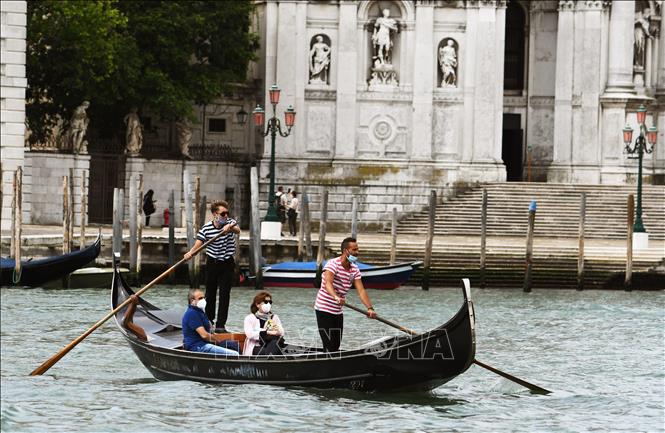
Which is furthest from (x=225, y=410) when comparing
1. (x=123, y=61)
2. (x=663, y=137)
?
(x=663, y=137)

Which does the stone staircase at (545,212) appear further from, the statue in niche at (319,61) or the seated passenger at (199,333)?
the seated passenger at (199,333)

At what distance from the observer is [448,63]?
48.9 meters

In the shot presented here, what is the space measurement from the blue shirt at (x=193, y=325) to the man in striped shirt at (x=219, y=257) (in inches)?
74.9

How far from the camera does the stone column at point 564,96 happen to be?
5103 cm

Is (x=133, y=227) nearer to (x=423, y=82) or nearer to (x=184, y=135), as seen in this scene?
(x=184, y=135)

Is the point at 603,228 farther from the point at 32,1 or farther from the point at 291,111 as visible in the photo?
the point at 32,1

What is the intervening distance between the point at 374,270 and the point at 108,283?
5.51 m

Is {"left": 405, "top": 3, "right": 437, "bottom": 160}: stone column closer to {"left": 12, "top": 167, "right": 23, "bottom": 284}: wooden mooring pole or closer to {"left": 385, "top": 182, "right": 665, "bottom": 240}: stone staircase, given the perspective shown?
{"left": 385, "top": 182, "right": 665, "bottom": 240}: stone staircase

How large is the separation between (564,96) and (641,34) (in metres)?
3.17

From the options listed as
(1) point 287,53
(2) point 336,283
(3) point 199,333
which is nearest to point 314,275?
(1) point 287,53

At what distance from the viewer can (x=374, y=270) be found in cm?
3722

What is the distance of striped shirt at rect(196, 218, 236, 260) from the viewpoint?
78.4 ft

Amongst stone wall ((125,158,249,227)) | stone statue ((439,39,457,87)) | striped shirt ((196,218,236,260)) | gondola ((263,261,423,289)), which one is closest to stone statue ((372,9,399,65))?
stone statue ((439,39,457,87))

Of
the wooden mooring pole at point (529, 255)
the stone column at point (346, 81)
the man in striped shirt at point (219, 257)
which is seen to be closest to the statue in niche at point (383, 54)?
the stone column at point (346, 81)
